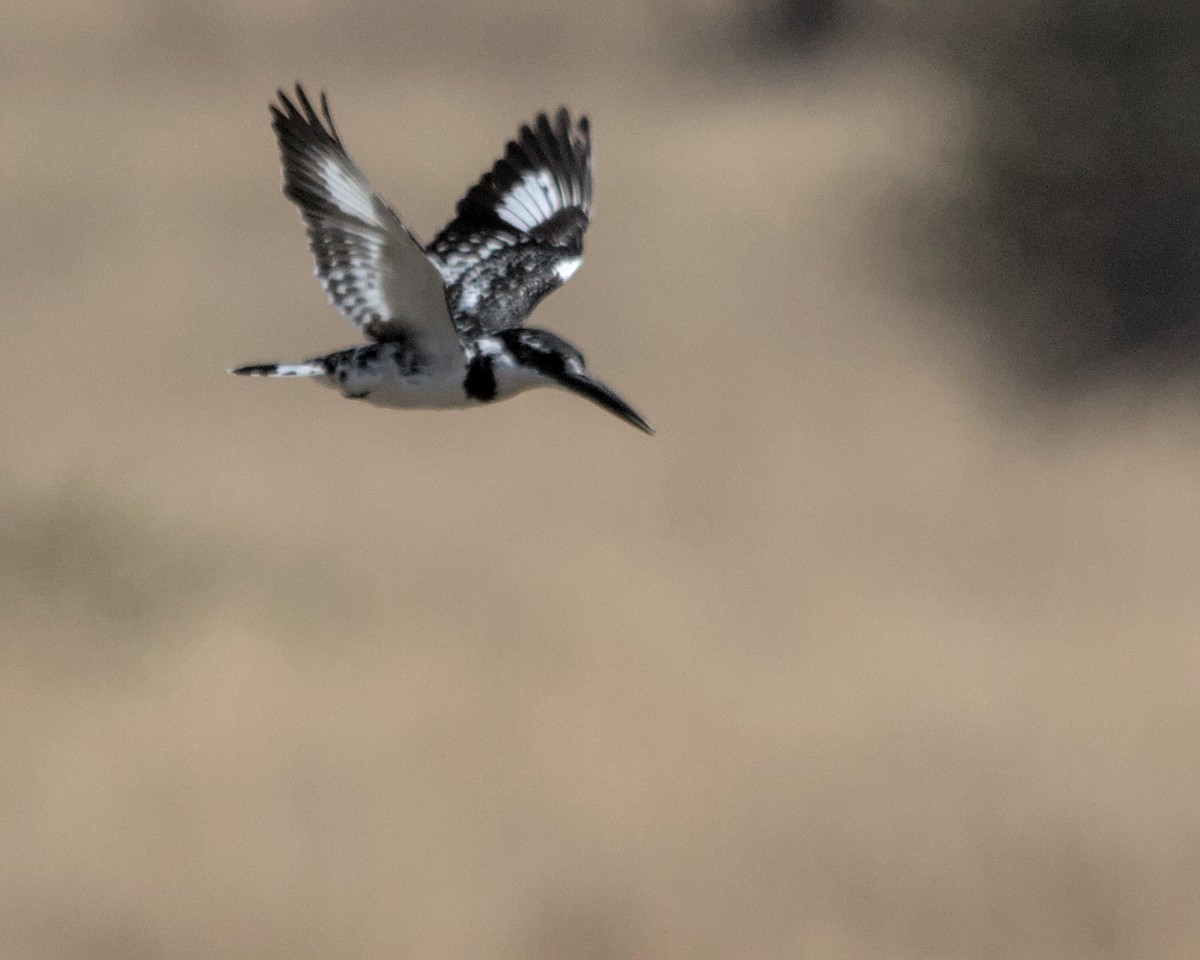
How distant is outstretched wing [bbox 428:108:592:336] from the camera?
3.38 meters

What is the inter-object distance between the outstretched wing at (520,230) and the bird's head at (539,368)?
0.36 meters

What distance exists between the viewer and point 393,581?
9.35 metres

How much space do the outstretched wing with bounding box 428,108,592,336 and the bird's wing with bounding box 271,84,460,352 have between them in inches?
13.3

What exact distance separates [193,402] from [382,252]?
7632 mm

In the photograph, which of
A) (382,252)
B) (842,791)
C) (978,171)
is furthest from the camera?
(978,171)

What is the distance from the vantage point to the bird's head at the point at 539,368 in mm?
2756

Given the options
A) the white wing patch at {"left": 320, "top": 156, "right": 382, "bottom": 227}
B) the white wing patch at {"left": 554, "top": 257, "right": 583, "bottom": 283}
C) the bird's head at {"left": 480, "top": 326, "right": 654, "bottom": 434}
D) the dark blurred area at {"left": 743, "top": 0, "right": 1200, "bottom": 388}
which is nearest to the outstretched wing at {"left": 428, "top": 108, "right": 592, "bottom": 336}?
the white wing patch at {"left": 554, "top": 257, "right": 583, "bottom": 283}

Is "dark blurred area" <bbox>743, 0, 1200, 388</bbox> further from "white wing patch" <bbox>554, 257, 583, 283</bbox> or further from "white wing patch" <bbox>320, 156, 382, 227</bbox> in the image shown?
"white wing patch" <bbox>320, 156, 382, 227</bbox>

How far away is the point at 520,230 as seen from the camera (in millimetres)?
3832

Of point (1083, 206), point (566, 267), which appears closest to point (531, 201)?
point (566, 267)

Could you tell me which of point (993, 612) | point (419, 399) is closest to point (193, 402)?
point (993, 612)

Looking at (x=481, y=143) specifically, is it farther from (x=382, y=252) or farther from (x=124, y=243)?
(x=382, y=252)

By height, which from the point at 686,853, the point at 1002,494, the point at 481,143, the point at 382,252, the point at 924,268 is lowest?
the point at 686,853

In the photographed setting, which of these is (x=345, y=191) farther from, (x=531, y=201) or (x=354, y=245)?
(x=531, y=201)
